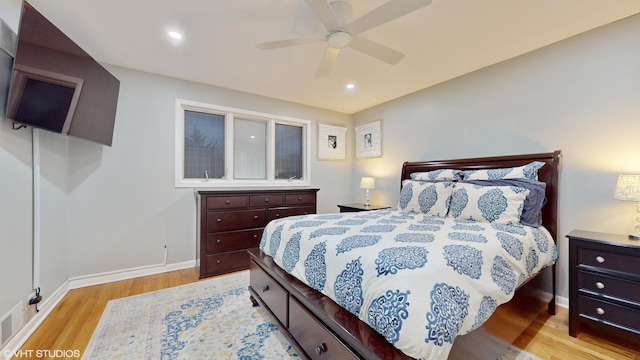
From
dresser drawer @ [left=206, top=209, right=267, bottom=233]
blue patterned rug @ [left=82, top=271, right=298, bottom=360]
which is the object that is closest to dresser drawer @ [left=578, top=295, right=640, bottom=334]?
blue patterned rug @ [left=82, top=271, right=298, bottom=360]

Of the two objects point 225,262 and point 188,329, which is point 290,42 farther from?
point 225,262

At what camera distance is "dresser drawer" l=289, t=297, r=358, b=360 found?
4.06 feet

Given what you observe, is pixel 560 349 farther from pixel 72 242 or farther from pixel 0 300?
pixel 72 242

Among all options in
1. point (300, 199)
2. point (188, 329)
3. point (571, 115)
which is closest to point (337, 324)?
point (188, 329)

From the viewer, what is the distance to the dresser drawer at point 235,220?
3043mm

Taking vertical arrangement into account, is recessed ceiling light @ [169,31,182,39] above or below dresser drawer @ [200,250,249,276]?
above

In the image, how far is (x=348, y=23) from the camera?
191cm

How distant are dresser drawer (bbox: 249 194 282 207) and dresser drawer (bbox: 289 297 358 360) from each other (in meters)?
1.88

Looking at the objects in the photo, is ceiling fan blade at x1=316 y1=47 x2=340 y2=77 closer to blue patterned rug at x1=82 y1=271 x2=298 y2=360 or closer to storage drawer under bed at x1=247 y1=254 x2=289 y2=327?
storage drawer under bed at x1=247 y1=254 x2=289 y2=327

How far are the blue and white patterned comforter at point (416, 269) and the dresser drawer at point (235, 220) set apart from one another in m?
1.28

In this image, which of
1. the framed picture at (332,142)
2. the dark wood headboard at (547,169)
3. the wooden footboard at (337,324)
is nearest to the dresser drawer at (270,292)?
the wooden footboard at (337,324)

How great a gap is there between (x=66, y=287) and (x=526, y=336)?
429 centimetres

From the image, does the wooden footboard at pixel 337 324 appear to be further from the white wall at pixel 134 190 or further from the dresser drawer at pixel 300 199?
the white wall at pixel 134 190

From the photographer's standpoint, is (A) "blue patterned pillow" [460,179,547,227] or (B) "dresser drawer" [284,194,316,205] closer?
(A) "blue patterned pillow" [460,179,547,227]
